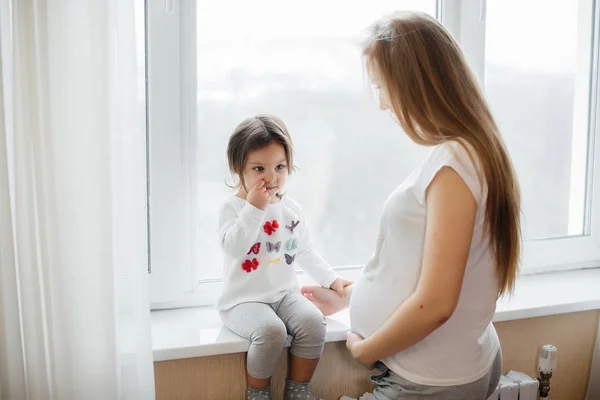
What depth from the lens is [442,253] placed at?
1.01 meters

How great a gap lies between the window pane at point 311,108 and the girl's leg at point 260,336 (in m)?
0.30

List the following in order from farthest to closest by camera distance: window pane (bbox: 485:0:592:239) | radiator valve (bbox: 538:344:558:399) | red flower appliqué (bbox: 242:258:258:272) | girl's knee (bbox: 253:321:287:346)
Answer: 1. window pane (bbox: 485:0:592:239)
2. radiator valve (bbox: 538:344:558:399)
3. red flower appliqué (bbox: 242:258:258:272)
4. girl's knee (bbox: 253:321:287:346)

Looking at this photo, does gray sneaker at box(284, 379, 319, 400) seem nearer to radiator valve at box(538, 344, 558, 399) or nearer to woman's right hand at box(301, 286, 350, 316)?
woman's right hand at box(301, 286, 350, 316)

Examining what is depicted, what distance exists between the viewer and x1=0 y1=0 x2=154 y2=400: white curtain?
1.11 metres

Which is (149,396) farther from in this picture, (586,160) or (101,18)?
(586,160)

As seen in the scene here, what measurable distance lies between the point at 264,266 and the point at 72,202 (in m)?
0.47

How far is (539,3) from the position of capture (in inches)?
74.0

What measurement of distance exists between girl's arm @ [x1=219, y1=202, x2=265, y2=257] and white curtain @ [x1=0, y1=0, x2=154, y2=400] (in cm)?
22

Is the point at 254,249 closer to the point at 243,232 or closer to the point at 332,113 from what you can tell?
the point at 243,232

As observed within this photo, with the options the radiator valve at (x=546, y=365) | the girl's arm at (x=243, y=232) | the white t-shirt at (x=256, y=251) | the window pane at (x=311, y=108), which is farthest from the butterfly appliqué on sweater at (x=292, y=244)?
the radiator valve at (x=546, y=365)

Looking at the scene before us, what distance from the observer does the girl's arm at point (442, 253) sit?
39.6 inches

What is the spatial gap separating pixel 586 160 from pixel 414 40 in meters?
1.19

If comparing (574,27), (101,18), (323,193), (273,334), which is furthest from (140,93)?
(574,27)

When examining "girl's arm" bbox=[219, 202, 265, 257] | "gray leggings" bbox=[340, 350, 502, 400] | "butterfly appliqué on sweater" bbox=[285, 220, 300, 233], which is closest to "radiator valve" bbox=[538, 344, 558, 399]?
"gray leggings" bbox=[340, 350, 502, 400]
